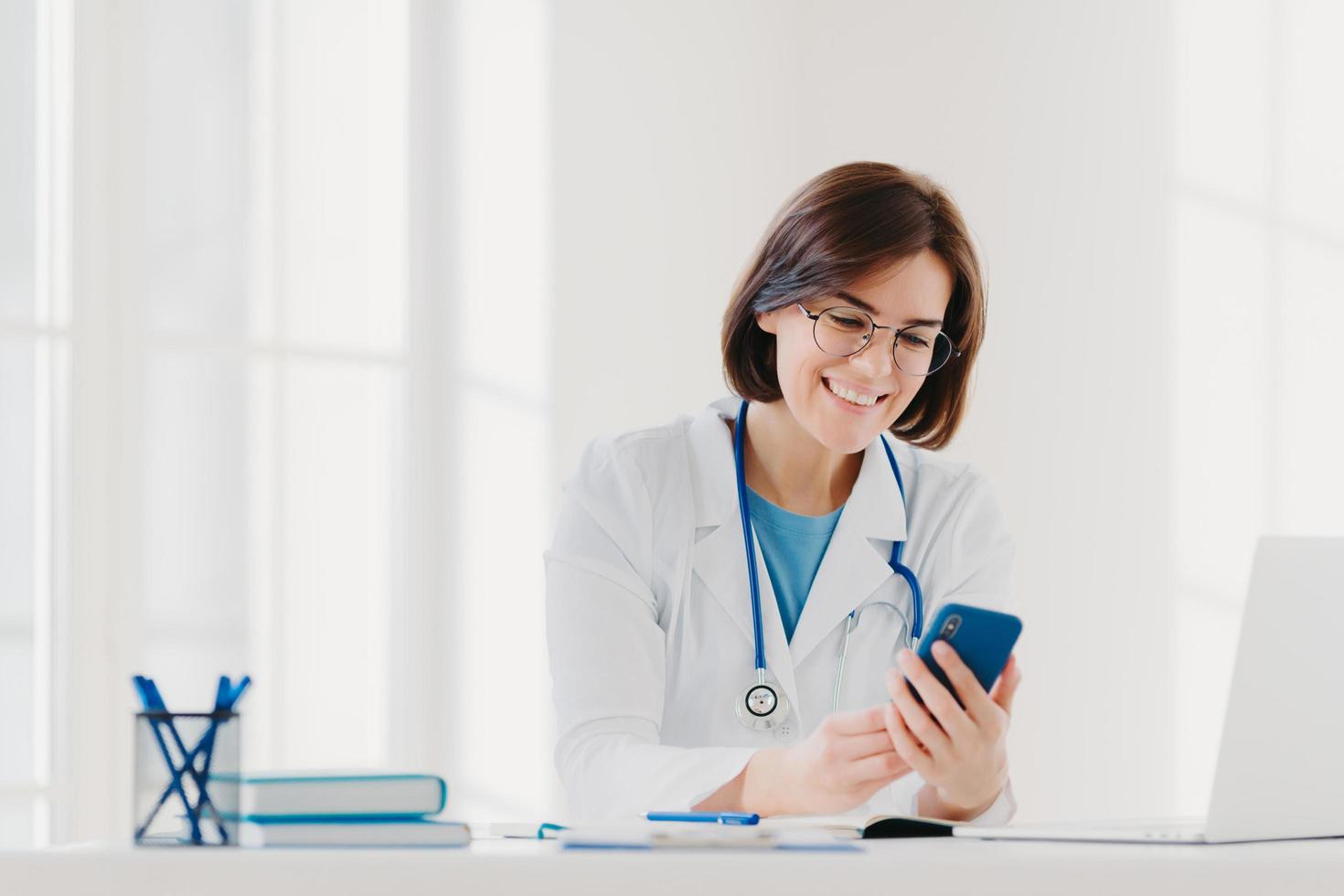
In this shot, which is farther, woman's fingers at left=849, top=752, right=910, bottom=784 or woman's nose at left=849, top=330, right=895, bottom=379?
woman's nose at left=849, top=330, right=895, bottom=379

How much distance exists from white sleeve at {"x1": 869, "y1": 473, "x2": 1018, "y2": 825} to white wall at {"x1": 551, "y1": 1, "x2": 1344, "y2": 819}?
152 centimetres

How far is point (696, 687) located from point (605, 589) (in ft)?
0.65

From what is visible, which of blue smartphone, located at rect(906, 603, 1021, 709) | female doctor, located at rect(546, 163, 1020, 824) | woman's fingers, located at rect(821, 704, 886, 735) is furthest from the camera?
female doctor, located at rect(546, 163, 1020, 824)

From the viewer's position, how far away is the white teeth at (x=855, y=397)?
5.51ft

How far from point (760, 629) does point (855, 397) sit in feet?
1.04

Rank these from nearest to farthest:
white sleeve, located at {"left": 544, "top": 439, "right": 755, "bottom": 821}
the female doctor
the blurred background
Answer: white sleeve, located at {"left": 544, "top": 439, "right": 755, "bottom": 821} → the female doctor → the blurred background

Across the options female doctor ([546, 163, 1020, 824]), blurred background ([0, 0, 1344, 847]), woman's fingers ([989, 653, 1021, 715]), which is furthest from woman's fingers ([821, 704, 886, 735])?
blurred background ([0, 0, 1344, 847])

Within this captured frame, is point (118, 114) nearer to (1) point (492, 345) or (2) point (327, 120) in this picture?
(2) point (327, 120)

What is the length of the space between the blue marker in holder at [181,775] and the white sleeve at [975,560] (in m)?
0.97

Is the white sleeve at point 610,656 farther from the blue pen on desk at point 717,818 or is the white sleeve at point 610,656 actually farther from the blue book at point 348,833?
the blue book at point 348,833

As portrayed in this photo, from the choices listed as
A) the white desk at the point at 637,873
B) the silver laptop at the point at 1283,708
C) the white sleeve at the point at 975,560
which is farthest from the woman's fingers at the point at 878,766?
the white sleeve at the point at 975,560

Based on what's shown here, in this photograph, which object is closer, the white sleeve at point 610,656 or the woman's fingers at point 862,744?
the woman's fingers at point 862,744

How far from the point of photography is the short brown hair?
1.62m

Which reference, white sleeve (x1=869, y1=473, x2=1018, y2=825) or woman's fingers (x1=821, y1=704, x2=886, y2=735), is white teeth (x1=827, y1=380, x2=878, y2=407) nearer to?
white sleeve (x1=869, y1=473, x2=1018, y2=825)
